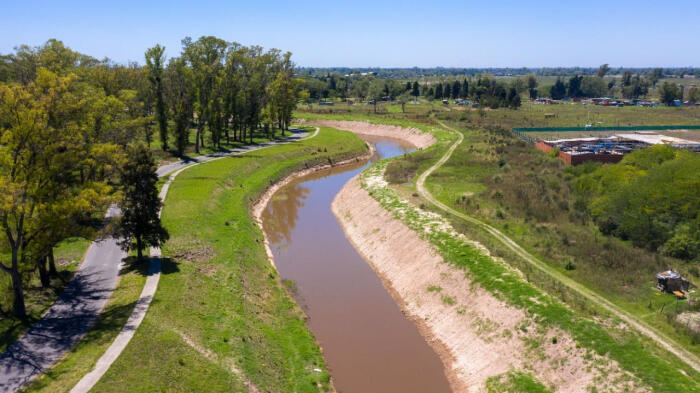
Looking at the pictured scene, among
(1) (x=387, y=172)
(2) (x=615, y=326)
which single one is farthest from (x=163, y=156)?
(2) (x=615, y=326)

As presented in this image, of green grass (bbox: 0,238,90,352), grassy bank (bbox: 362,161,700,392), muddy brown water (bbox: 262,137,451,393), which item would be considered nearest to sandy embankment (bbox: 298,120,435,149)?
muddy brown water (bbox: 262,137,451,393)

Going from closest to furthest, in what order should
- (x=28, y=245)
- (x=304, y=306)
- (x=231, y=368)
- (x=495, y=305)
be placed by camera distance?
(x=231, y=368) < (x=28, y=245) < (x=495, y=305) < (x=304, y=306)

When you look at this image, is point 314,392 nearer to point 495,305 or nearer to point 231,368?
point 231,368

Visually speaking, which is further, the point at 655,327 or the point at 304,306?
the point at 304,306

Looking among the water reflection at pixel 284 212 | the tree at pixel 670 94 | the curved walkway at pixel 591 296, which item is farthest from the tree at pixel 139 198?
the tree at pixel 670 94

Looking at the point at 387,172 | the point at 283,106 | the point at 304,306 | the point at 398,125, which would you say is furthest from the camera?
the point at 398,125

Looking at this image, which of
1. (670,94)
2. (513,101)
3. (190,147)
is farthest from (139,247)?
(670,94)

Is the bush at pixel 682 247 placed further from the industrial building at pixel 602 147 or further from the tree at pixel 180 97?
the tree at pixel 180 97
